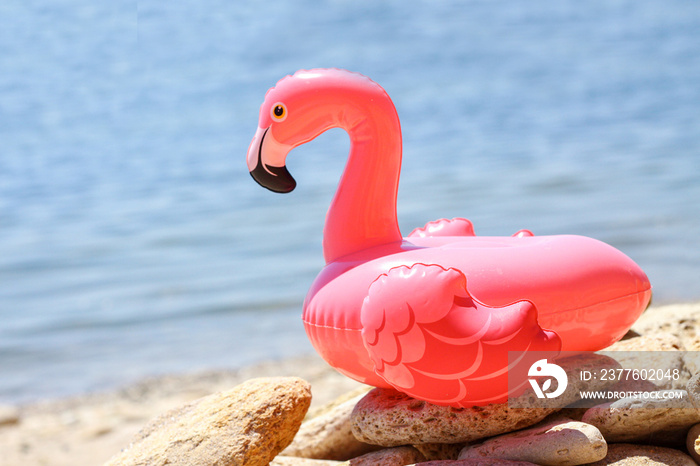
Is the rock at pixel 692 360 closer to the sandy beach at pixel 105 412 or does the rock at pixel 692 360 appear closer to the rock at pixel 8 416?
the sandy beach at pixel 105 412

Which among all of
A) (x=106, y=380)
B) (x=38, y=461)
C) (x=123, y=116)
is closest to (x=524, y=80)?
(x=123, y=116)

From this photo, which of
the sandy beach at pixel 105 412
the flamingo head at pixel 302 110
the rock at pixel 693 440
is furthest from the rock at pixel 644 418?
the sandy beach at pixel 105 412

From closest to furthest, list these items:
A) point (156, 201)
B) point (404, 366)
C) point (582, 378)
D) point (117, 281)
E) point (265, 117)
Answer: point (404, 366)
point (582, 378)
point (265, 117)
point (117, 281)
point (156, 201)

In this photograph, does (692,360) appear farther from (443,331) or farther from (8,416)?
(8,416)

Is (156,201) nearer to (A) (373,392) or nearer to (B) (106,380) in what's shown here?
(B) (106,380)

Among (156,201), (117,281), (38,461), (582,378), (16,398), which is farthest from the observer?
(156,201)

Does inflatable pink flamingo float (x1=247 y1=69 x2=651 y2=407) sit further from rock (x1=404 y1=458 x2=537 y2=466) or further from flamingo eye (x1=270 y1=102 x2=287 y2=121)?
rock (x1=404 y1=458 x2=537 y2=466)

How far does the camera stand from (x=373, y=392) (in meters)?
2.62

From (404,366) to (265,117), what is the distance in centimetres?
98

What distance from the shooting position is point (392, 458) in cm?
248

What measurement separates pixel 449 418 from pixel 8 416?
3659mm

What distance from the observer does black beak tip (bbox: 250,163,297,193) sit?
2639 mm

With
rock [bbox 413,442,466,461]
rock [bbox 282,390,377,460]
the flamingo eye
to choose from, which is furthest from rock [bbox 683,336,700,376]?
the flamingo eye

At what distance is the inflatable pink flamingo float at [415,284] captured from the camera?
6.74ft
